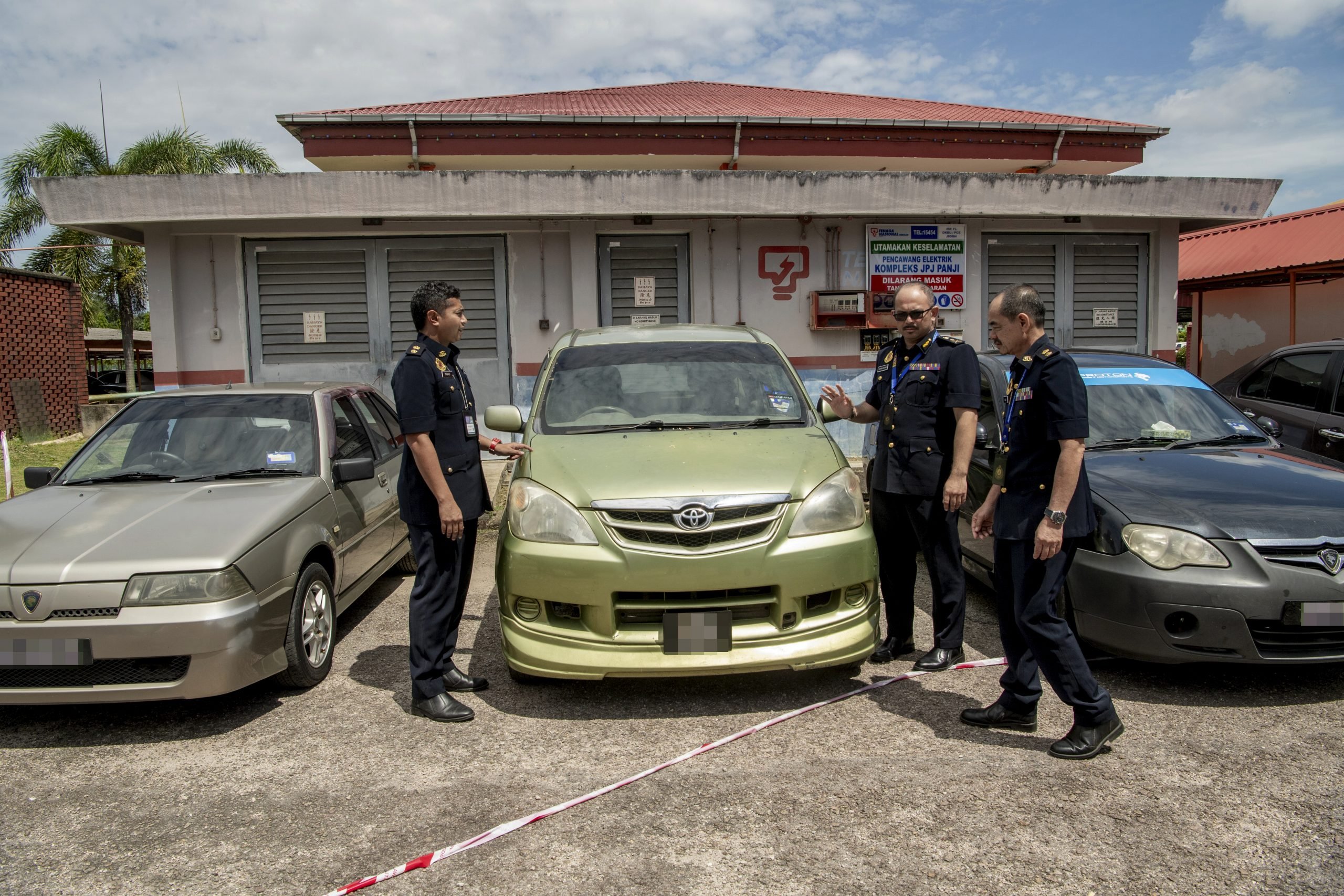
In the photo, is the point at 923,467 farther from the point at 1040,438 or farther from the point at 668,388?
the point at 668,388

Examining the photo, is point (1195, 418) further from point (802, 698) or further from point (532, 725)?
point (532, 725)

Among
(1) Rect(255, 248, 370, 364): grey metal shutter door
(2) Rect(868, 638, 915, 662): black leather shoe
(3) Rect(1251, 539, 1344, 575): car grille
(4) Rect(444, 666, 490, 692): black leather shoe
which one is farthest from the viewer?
(1) Rect(255, 248, 370, 364): grey metal shutter door

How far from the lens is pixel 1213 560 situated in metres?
3.77

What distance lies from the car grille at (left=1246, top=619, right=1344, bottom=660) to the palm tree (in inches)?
1021

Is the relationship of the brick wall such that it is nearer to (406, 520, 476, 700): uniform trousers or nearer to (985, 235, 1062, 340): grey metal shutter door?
(406, 520, 476, 700): uniform trousers

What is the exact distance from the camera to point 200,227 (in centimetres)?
952

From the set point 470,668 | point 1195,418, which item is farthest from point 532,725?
point 1195,418

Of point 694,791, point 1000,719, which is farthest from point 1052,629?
point 694,791

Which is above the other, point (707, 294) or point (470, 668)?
point (707, 294)

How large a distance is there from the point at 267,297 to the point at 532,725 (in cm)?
769

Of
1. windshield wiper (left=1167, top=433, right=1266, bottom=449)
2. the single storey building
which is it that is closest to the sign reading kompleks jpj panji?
the single storey building

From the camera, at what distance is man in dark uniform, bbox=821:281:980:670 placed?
422 centimetres

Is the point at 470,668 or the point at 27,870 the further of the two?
the point at 470,668

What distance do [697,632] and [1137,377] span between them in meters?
3.50
